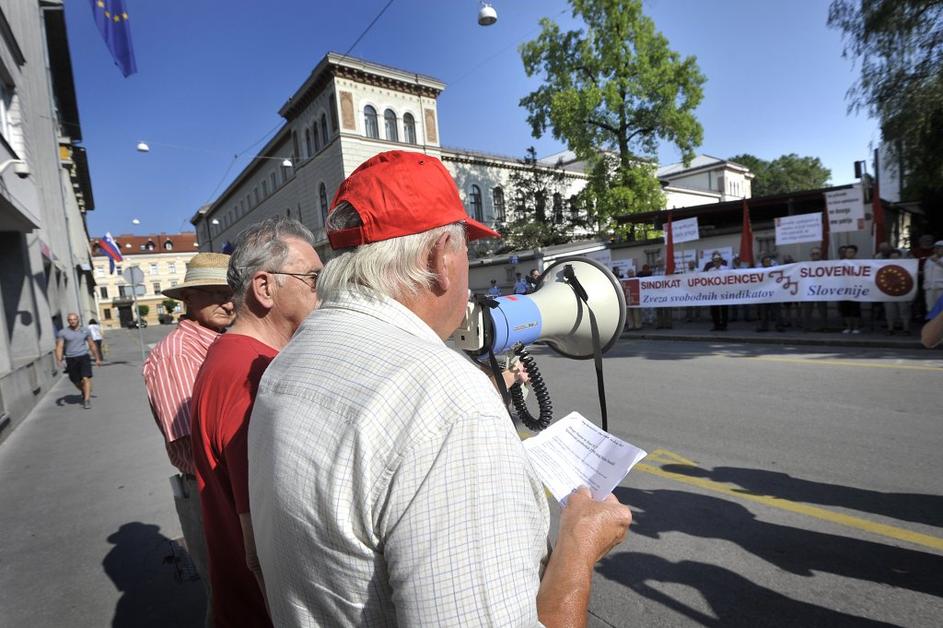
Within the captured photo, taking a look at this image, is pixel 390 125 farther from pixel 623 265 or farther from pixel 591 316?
pixel 591 316

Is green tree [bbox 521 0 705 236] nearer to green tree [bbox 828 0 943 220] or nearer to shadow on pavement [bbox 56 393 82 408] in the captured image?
green tree [bbox 828 0 943 220]

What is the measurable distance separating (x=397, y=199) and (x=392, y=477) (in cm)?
55

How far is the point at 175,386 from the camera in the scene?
6.77 ft

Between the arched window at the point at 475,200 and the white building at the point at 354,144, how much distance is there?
0.07 meters

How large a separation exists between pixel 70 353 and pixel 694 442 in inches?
383

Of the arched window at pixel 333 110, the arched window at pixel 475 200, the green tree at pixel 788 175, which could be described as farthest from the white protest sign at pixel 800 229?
the green tree at pixel 788 175

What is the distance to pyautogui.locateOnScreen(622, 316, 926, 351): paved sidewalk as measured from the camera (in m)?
8.62

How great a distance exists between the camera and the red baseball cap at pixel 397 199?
102cm

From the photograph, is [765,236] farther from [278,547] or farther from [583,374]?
[278,547]

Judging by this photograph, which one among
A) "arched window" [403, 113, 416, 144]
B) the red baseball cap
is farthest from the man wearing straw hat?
"arched window" [403, 113, 416, 144]

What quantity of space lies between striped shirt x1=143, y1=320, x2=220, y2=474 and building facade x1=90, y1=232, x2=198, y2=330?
2896 inches

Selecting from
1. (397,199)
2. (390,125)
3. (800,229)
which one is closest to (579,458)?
(397,199)

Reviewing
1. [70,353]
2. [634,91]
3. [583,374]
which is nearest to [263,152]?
[634,91]

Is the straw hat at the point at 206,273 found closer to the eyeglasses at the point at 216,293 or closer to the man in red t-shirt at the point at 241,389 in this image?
the eyeglasses at the point at 216,293
